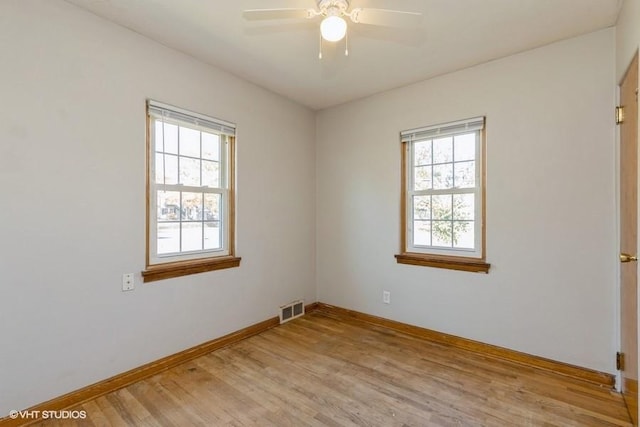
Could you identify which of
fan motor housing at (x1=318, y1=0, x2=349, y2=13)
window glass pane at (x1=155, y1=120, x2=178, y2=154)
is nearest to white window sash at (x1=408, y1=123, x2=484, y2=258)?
fan motor housing at (x1=318, y1=0, x2=349, y2=13)

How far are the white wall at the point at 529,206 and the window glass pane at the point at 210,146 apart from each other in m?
1.65

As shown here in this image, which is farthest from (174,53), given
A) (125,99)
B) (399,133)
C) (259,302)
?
(259,302)

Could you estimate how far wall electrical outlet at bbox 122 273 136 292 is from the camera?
2.21m

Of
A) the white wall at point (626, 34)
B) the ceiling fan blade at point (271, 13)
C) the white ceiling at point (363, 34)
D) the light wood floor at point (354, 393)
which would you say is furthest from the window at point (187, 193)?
the white wall at point (626, 34)

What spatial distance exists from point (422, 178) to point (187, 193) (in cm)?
227

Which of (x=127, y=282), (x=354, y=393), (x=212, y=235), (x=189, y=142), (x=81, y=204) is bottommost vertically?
(x=354, y=393)

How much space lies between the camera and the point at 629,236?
6.06 feet

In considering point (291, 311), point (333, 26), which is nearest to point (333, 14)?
point (333, 26)

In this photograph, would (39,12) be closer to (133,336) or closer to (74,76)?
(74,76)

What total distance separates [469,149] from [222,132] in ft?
7.58

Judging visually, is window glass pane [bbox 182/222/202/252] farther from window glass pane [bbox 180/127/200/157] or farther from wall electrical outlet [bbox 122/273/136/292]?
window glass pane [bbox 180/127/200/157]

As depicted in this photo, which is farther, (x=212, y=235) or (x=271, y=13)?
(x=212, y=235)

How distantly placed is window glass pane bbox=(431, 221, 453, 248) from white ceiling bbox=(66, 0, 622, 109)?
145cm

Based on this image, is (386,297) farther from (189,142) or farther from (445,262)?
(189,142)
